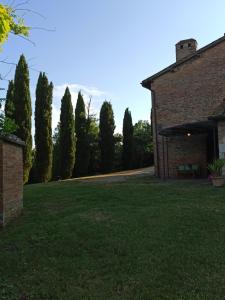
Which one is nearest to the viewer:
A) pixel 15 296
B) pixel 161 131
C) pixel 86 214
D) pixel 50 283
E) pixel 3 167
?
pixel 15 296

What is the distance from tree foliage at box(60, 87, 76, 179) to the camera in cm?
3100

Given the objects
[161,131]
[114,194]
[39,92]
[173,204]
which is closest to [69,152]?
[39,92]

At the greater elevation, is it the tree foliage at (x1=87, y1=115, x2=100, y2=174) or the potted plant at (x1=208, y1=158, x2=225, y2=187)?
the tree foliage at (x1=87, y1=115, x2=100, y2=174)

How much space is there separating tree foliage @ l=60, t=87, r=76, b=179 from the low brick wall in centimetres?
2042

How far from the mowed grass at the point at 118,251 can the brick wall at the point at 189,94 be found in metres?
9.29

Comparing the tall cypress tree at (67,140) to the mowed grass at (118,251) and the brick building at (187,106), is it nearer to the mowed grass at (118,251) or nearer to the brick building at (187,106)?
the brick building at (187,106)

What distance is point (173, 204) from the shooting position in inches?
398

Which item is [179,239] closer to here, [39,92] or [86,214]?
[86,214]

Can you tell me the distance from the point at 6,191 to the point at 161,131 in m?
11.8

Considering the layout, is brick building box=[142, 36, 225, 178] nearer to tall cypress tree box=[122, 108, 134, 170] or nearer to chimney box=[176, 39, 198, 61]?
chimney box=[176, 39, 198, 61]

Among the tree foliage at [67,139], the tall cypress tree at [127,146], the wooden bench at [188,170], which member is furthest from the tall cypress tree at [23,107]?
the tall cypress tree at [127,146]

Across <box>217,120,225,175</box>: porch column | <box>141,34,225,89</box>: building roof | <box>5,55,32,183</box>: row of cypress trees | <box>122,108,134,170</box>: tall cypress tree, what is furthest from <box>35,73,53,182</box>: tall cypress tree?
<box>217,120,225,175</box>: porch column

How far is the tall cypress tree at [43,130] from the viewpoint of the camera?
28438 mm

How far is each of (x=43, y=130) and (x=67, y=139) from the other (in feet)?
10.5
